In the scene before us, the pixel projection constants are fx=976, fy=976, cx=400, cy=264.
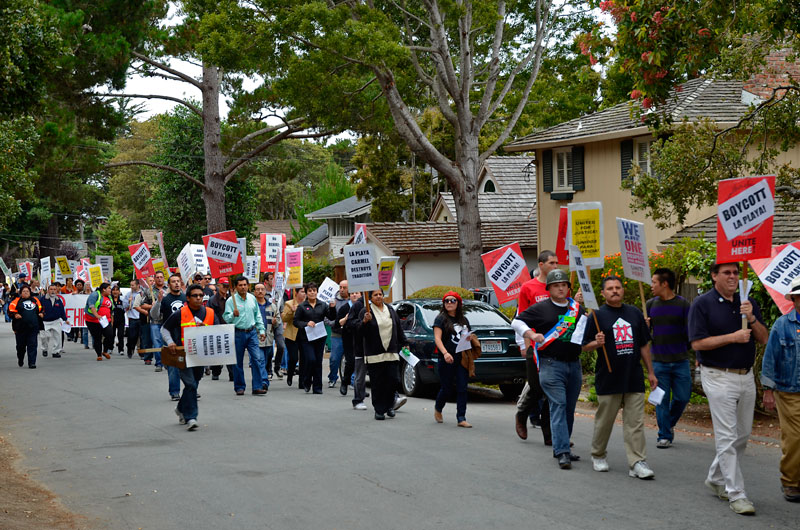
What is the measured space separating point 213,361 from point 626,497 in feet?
19.9

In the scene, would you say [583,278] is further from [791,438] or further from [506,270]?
[506,270]

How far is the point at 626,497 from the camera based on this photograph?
7.77 m

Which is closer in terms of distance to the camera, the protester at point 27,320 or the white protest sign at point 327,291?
the white protest sign at point 327,291

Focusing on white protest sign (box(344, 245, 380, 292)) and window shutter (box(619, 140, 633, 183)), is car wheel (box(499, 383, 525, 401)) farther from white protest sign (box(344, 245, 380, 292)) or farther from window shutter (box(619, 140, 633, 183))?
window shutter (box(619, 140, 633, 183))

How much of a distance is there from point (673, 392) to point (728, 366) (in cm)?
273

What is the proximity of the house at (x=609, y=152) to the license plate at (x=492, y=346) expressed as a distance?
9832mm

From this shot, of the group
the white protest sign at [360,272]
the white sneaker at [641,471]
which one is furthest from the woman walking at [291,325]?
the white sneaker at [641,471]

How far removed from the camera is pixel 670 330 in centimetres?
1023

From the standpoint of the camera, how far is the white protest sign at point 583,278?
8.99 m

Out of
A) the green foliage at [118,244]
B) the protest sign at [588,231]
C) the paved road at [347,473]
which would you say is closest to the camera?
the paved road at [347,473]

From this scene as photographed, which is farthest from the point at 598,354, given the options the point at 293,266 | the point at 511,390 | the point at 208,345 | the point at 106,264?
the point at 106,264

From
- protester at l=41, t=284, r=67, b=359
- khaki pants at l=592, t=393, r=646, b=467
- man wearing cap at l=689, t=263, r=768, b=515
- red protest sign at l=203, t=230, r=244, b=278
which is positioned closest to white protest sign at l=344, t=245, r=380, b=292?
khaki pants at l=592, t=393, r=646, b=467

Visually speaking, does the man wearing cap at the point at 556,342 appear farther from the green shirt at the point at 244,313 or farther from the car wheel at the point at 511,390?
the green shirt at the point at 244,313

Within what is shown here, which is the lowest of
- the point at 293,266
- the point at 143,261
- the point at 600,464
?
the point at 600,464
